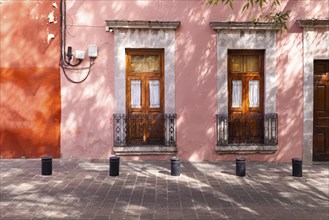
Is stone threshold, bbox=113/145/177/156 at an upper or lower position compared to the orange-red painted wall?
lower

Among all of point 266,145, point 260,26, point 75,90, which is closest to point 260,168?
point 266,145

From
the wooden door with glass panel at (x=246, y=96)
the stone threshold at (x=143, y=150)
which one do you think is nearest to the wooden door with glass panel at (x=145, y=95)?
the stone threshold at (x=143, y=150)

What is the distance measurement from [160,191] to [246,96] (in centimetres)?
450

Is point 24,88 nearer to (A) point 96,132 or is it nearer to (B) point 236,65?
(A) point 96,132

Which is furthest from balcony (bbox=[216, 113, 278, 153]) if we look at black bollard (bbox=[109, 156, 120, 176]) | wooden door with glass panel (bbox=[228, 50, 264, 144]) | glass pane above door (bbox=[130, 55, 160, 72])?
black bollard (bbox=[109, 156, 120, 176])

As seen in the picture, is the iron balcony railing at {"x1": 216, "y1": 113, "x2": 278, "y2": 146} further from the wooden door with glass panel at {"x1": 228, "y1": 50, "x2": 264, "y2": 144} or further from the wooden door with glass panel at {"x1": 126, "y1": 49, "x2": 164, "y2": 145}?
the wooden door with glass panel at {"x1": 126, "y1": 49, "x2": 164, "y2": 145}

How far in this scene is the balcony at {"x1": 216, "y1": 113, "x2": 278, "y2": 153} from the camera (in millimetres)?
11961

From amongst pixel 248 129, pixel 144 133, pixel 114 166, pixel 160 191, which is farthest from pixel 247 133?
pixel 160 191

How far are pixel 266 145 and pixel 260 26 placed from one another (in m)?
3.13

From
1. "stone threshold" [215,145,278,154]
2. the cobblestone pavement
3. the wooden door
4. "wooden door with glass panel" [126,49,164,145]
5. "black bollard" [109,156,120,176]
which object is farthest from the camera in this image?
"wooden door with glass panel" [126,49,164,145]

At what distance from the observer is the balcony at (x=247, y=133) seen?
11961 millimetres

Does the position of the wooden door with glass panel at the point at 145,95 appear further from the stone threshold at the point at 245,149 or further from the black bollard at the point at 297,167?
the black bollard at the point at 297,167

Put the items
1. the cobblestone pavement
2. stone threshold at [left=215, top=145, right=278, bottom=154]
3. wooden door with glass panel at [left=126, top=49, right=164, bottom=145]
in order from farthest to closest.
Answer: wooden door with glass panel at [left=126, top=49, right=164, bottom=145], stone threshold at [left=215, top=145, right=278, bottom=154], the cobblestone pavement

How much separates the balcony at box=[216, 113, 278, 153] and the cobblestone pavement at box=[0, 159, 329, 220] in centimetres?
48
